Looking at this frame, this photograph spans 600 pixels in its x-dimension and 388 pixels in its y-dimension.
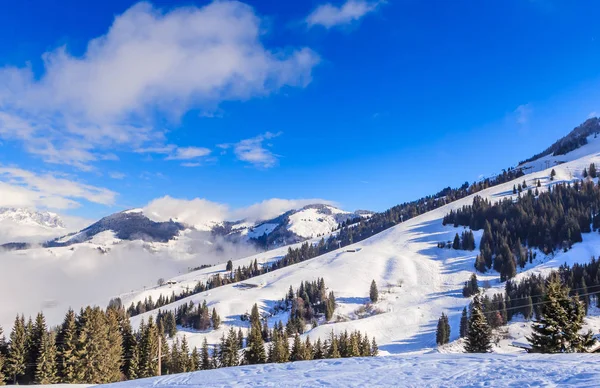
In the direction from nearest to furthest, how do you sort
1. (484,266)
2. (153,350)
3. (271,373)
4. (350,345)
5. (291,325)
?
(271,373) → (153,350) → (350,345) → (291,325) → (484,266)

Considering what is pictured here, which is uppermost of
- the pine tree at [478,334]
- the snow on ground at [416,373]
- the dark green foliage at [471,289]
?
the snow on ground at [416,373]

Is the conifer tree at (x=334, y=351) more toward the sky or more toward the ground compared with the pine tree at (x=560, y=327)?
more toward the ground

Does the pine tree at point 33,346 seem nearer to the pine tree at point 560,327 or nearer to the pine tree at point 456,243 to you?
the pine tree at point 560,327

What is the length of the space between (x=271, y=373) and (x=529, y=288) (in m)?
125

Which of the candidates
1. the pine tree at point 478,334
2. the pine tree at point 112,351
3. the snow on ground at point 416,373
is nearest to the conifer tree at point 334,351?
the pine tree at point 478,334

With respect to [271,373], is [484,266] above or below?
below

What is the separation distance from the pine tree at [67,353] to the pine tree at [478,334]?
57.4 meters

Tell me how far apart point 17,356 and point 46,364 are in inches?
232

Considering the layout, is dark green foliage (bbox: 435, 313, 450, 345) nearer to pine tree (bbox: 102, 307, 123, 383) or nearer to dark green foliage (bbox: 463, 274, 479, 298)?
dark green foliage (bbox: 463, 274, 479, 298)

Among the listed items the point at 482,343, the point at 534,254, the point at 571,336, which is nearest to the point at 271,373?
the point at 571,336

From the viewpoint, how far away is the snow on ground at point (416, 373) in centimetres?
1436

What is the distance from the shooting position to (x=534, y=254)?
173 meters

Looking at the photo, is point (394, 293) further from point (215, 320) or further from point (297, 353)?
point (297, 353)

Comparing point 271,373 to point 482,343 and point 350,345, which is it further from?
point 350,345
